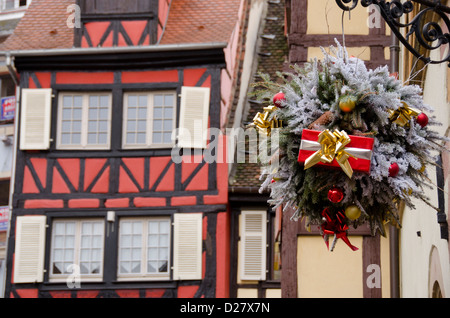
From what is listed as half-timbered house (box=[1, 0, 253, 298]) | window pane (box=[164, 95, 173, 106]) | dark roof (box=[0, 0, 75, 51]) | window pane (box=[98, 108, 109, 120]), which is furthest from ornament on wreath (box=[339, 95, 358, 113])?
dark roof (box=[0, 0, 75, 51])

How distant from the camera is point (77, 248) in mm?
17406

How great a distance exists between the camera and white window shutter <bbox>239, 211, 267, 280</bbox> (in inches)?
687

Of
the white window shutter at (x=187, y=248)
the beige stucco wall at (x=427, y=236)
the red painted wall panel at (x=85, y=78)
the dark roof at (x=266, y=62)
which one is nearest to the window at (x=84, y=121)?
the red painted wall panel at (x=85, y=78)

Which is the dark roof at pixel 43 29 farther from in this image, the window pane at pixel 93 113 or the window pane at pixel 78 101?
the window pane at pixel 93 113

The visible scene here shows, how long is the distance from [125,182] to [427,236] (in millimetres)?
9086

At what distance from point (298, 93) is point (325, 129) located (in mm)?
409

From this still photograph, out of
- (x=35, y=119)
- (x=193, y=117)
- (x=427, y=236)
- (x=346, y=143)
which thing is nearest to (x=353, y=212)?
(x=346, y=143)

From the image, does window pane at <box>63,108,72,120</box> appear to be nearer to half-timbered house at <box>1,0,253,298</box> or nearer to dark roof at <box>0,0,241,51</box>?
half-timbered house at <box>1,0,253,298</box>

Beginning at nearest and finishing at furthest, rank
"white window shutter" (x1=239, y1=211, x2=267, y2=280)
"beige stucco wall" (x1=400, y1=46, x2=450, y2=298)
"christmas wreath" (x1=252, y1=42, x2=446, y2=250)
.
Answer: "christmas wreath" (x1=252, y1=42, x2=446, y2=250) < "beige stucco wall" (x1=400, y1=46, x2=450, y2=298) < "white window shutter" (x1=239, y1=211, x2=267, y2=280)

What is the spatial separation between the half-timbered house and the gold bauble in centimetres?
1166

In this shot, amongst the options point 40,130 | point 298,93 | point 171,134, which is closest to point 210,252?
point 171,134

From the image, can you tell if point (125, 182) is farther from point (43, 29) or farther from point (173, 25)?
point (43, 29)

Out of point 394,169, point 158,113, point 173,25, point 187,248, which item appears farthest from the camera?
point 173,25

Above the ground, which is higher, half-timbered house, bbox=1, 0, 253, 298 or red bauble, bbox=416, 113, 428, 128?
half-timbered house, bbox=1, 0, 253, 298
